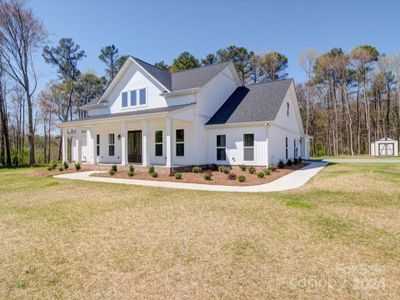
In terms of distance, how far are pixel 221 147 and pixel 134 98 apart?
7.66 metres

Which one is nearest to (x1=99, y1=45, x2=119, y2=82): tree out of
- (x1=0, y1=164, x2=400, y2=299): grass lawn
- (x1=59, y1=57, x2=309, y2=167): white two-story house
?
(x1=59, y1=57, x2=309, y2=167): white two-story house

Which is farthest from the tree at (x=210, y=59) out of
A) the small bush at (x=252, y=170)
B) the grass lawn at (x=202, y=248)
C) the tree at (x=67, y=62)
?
the grass lawn at (x=202, y=248)

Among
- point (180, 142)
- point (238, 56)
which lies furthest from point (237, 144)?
point (238, 56)

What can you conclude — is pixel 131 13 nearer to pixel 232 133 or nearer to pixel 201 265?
pixel 232 133

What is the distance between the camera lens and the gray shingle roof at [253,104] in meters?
15.0

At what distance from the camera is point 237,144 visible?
595 inches

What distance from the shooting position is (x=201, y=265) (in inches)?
133

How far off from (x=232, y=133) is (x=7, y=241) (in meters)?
12.7

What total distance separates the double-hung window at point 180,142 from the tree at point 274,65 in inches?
934

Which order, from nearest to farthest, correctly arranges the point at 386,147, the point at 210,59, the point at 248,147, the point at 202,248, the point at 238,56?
the point at 202,248 < the point at 248,147 < the point at 386,147 < the point at 238,56 < the point at 210,59

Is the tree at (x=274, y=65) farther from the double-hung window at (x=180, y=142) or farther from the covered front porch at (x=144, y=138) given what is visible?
the covered front porch at (x=144, y=138)

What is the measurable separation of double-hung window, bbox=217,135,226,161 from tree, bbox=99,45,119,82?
27346 millimetres

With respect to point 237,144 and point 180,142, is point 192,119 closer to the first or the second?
point 180,142

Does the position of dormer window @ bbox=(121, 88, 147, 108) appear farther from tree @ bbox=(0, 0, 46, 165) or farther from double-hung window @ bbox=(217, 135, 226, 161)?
tree @ bbox=(0, 0, 46, 165)
